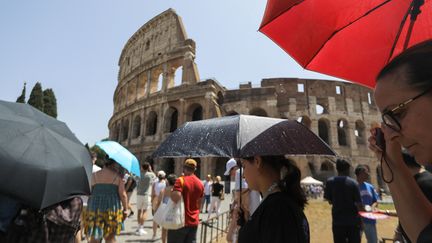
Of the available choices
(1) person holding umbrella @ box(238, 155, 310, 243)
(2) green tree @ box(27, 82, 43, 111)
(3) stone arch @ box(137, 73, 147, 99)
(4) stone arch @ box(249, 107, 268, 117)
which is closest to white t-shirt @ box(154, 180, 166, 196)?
(1) person holding umbrella @ box(238, 155, 310, 243)

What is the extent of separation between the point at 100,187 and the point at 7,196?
2650mm

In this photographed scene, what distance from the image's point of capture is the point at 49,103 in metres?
37.4

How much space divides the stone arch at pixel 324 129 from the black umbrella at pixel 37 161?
26.9m

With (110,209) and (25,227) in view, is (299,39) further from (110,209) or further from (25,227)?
(110,209)

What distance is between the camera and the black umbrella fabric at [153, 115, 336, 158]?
2.25m

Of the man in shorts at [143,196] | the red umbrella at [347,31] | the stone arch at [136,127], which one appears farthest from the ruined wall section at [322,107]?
the red umbrella at [347,31]

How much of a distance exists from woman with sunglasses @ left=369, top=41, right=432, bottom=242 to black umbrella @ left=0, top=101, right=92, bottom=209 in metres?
1.94

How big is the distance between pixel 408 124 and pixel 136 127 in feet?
99.1

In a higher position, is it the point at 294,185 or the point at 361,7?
the point at 361,7

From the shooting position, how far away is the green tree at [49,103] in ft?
121

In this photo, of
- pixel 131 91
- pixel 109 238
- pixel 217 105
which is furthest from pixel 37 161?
pixel 131 91

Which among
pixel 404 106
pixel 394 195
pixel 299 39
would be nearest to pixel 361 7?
pixel 299 39

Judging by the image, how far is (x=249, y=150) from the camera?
213cm

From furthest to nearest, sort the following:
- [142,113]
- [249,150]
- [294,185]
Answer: [142,113]
[249,150]
[294,185]
